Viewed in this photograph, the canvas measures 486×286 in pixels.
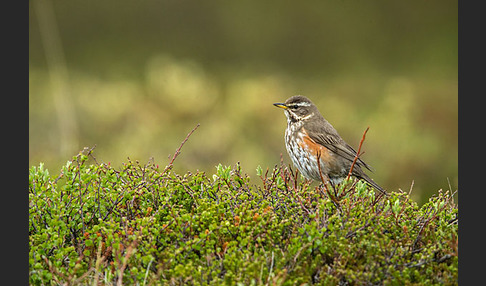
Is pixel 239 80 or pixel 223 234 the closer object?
pixel 223 234

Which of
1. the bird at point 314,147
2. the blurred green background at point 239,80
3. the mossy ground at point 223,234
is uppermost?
the blurred green background at point 239,80

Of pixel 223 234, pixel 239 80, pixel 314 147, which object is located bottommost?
pixel 223 234

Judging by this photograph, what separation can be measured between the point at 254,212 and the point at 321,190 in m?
0.57

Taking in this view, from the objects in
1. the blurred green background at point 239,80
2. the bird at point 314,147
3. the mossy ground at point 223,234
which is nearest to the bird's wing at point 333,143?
the bird at point 314,147

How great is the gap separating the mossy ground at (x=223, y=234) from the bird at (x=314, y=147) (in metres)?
1.52

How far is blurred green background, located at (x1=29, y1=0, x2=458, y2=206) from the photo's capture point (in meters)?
9.54

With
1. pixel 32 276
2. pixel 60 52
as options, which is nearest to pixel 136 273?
pixel 32 276

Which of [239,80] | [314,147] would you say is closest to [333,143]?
[314,147]

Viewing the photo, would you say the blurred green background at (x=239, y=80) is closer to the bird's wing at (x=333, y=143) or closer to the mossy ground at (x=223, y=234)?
the bird's wing at (x=333, y=143)

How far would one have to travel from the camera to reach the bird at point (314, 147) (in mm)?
6262

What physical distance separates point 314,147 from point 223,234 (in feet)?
8.03

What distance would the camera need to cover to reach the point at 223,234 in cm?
410

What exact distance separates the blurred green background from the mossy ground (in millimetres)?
2902

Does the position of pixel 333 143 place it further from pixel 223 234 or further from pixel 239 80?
pixel 239 80
